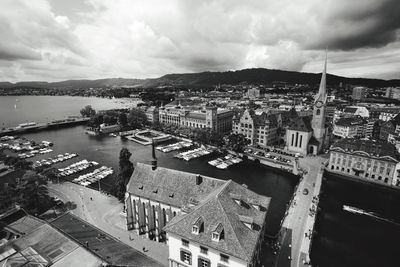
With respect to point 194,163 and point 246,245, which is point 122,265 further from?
point 194,163

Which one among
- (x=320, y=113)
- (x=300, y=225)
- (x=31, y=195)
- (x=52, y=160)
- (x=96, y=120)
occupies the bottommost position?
(x=52, y=160)

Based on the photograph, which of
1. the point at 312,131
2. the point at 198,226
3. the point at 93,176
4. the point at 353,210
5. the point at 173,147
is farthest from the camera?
the point at 173,147

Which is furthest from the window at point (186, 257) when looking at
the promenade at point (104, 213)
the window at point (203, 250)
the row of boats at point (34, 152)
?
the row of boats at point (34, 152)

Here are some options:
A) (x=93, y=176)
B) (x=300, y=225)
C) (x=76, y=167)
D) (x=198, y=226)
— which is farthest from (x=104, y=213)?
(x=300, y=225)

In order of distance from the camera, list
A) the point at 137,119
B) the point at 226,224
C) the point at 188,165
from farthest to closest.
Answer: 1. the point at 137,119
2. the point at 188,165
3. the point at 226,224

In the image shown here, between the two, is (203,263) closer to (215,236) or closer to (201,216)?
(215,236)

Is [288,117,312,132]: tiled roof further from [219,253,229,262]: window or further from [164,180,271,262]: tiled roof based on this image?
[219,253,229,262]: window

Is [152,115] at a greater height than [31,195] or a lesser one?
greater
